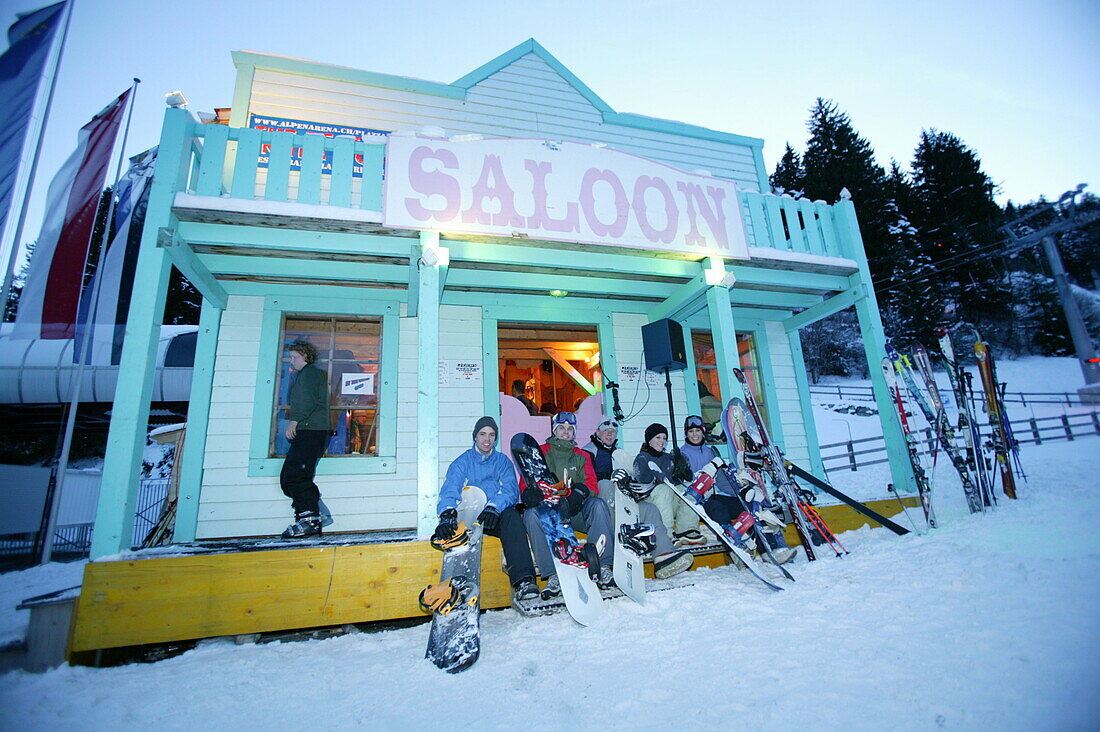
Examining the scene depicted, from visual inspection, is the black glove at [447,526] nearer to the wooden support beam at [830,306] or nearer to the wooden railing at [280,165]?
the wooden railing at [280,165]

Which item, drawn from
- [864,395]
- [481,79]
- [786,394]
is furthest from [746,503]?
[864,395]

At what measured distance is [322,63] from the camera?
16.8 feet

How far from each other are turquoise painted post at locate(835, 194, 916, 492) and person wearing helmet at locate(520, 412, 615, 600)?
306 centimetres

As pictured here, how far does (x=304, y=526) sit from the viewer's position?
363cm

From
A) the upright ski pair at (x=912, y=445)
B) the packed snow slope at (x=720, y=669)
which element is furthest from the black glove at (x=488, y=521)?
the upright ski pair at (x=912, y=445)

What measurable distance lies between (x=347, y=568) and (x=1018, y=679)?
318 cm

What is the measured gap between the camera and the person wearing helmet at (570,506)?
2.98 m

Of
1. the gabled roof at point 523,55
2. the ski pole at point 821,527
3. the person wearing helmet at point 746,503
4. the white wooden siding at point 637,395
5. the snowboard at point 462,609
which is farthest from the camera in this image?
the gabled roof at point 523,55

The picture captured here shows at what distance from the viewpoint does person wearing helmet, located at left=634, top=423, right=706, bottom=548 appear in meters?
3.76

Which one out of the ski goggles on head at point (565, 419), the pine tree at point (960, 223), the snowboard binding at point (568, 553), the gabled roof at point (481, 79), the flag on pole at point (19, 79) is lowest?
the snowboard binding at point (568, 553)

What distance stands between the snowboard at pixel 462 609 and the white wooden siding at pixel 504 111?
452cm

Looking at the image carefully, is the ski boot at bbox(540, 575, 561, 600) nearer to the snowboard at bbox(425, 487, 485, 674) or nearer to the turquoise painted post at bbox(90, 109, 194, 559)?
the snowboard at bbox(425, 487, 485, 674)

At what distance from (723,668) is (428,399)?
91.1 inches

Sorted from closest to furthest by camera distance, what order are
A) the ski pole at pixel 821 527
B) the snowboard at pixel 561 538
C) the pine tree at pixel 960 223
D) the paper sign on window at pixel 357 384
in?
the snowboard at pixel 561 538 < the ski pole at pixel 821 527 < the paper sign on window at pixel 357 384 < the pine tree at pixel 960 223
